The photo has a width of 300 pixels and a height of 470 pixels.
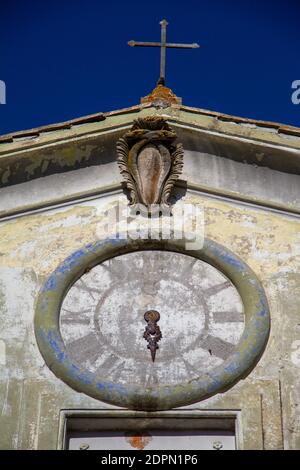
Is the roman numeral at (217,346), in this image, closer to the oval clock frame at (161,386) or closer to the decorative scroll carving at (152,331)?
the oval clock frame at (161,386)

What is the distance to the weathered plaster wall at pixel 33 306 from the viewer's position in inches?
372

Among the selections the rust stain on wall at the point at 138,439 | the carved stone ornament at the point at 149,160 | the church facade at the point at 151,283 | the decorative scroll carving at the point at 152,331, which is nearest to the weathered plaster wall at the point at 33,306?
the church facade at the point at 151,283

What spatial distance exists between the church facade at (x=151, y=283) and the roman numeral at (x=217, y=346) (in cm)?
1

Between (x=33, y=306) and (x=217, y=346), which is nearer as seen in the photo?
(x=217, y=346)

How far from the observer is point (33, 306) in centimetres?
1013

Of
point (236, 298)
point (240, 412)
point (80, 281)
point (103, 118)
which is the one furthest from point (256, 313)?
point (103, 118)

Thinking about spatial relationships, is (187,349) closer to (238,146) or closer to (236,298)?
(236,298)

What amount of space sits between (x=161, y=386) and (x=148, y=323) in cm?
63

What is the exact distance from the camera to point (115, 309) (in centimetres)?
1012

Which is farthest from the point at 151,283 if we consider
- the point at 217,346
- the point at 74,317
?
the point at 217,346

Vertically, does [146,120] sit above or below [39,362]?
above

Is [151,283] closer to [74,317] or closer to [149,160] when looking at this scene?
[74,317]

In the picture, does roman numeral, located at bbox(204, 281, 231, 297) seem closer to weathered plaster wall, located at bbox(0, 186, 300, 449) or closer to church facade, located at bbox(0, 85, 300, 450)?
church facade, located at bbox(0, 85, 300, 450)

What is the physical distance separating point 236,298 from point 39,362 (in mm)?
1752
